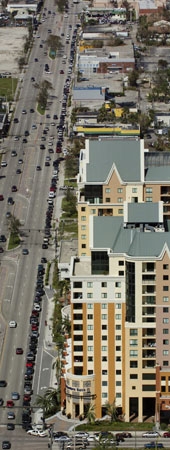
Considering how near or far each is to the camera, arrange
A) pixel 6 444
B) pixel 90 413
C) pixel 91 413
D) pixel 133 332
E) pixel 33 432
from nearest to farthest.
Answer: pixel 6 444 → pixel 33 432 → pixel 133 332 → pixel 90 413 → pixel 91 413

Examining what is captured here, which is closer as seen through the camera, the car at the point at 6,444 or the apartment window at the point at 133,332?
the car at the point at 6,444

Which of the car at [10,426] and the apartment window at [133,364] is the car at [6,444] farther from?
the apartment window at [133,364]

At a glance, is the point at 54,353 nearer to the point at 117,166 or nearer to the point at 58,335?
the point at 58,335

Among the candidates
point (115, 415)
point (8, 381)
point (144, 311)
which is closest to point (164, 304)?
point (144, 311)

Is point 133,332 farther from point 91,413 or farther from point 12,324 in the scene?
point 12,324

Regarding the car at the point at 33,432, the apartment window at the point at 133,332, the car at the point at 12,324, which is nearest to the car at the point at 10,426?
the car at the point at 33,432

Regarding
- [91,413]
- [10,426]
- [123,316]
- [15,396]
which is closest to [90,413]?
[91,413]
